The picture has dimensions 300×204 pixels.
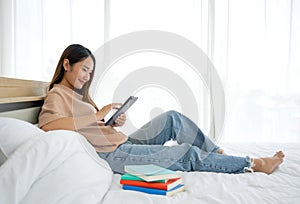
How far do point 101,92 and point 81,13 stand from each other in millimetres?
1116

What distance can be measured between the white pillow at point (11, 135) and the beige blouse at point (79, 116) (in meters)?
0.31

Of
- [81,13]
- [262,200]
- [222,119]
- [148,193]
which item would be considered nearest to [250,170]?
[262,200]

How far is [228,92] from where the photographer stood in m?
2.60

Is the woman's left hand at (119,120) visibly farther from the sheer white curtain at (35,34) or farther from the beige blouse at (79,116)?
the sheer white curtain at (35,34)

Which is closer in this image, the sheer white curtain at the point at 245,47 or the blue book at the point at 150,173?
the blue book at the point at 150,173

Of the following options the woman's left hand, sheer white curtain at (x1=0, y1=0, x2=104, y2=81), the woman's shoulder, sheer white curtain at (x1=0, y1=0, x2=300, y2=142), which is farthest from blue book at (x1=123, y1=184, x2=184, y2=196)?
sheer white curtain at (x1=0, y1=0, x2=104, y2=81)

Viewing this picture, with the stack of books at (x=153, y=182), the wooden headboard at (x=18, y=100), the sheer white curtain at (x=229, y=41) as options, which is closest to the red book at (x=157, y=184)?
the stack of books at (x=153, y=182)

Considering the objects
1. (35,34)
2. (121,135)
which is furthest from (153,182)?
(35,34)

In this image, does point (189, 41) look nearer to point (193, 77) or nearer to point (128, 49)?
point (193, 77)

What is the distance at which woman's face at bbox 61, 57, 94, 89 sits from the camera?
4.66ft

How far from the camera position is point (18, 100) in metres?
1.18

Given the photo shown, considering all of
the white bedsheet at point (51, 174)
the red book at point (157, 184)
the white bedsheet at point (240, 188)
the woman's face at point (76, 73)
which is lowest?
the white bedsheet at point (240, 188)

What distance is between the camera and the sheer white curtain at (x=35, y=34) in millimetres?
2361

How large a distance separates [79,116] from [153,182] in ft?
1.78
